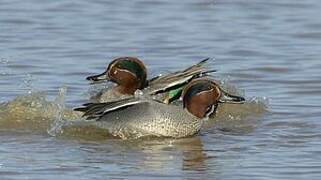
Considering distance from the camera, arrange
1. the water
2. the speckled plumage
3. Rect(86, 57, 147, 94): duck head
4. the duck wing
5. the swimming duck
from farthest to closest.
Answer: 1. Rect(86, 57, 147, 94): duck head
2. the swimming duck
3. the duck wing
4. the speckled plumage
5. the water

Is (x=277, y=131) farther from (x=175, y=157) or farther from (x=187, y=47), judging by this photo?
(x=187, y=47)

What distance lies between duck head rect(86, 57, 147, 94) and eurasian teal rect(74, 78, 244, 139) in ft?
2.40

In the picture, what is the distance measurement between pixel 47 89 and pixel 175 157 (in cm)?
283

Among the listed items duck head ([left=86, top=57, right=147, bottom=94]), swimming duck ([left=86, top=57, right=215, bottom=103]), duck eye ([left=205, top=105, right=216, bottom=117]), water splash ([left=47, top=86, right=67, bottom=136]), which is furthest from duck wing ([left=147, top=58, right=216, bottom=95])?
water splash ([left=47, top=86, right=67, bottom=136])

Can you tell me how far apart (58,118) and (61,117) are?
0.11 meters

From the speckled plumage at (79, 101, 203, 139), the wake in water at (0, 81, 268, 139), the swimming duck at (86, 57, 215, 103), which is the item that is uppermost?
the swimming duck at (86, 57, 215, 103)

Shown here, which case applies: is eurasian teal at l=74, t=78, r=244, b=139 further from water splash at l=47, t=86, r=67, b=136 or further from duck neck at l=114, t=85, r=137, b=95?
duck neck at l=114, t=85, r=137, b=95

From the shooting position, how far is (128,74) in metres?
10.1

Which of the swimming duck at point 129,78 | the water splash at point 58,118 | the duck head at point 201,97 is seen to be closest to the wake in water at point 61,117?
the water splash at point 58,118

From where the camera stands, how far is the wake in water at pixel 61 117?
9516 millimetres

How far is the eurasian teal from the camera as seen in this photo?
9.27m

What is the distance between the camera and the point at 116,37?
14.0 meters

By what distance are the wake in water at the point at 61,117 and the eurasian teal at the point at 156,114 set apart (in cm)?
17

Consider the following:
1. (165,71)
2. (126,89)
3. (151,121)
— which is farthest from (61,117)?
(165,71)
